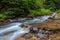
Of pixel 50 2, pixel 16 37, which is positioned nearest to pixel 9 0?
pixel 16 37

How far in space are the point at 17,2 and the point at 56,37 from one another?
10072 mm

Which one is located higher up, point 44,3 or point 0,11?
point 0,11

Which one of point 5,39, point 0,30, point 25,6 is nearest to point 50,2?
point 25,6

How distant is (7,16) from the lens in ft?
56.4

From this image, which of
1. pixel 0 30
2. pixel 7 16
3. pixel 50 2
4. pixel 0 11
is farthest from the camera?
pixel 50 2

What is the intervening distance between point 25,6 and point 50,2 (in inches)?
507

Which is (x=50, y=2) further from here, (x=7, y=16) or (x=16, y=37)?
(x=16, y=37)

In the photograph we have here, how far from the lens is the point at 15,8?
61.8 ft

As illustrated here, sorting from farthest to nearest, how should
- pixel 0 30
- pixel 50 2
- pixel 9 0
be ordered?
pixel 50 2 < pixel 9 0 < pixel 0 30

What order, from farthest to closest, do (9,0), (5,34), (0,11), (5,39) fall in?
1. (9,0)
2. (0,11)
3. (5,34)
4. (5,39)

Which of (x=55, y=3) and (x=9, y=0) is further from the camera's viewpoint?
(x=55, y=3)

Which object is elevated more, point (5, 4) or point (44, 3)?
point (5, 4)

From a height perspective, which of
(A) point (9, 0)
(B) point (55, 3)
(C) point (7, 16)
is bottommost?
(B) point (55, 3)

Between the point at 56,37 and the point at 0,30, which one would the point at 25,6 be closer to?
the point at 0,30
